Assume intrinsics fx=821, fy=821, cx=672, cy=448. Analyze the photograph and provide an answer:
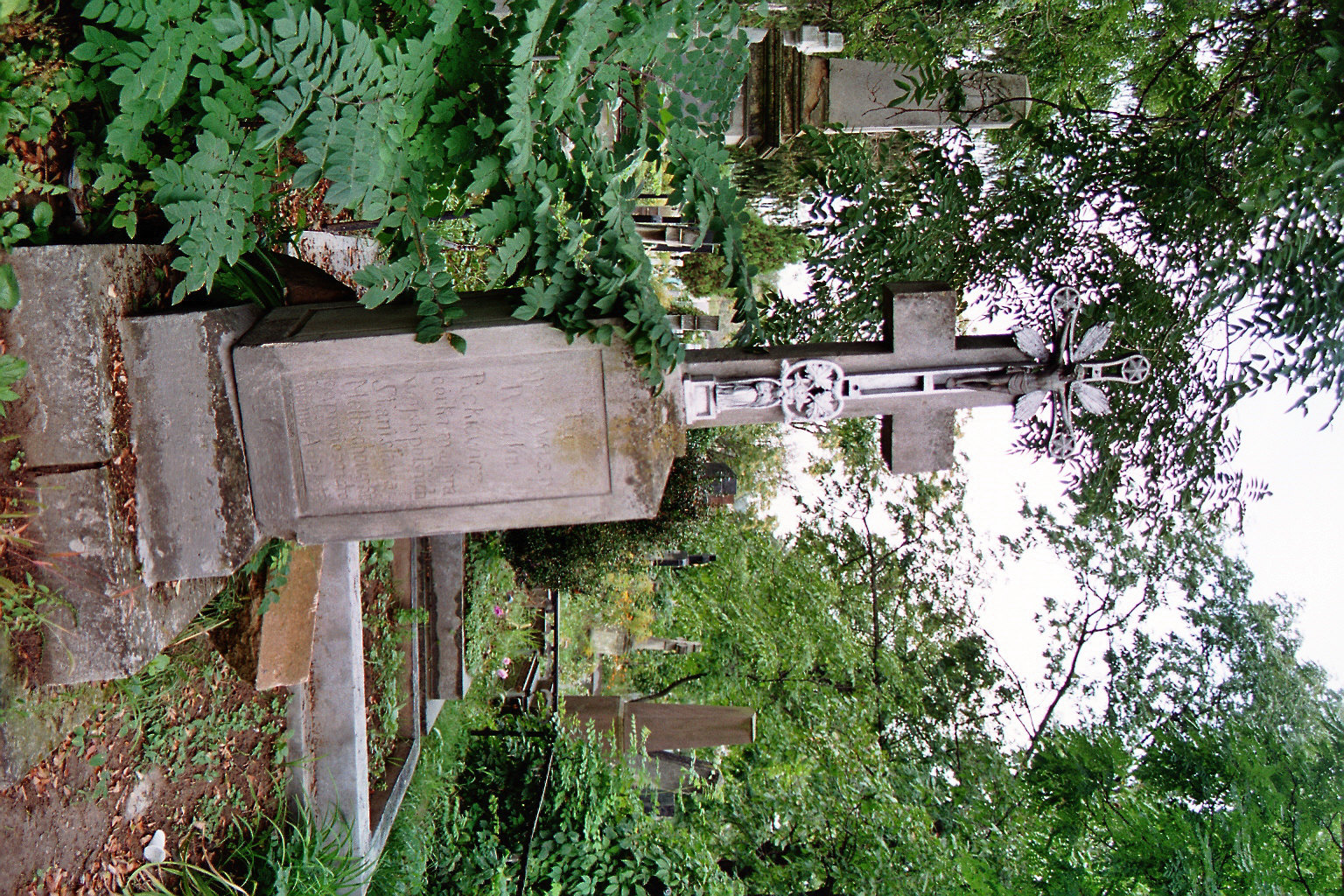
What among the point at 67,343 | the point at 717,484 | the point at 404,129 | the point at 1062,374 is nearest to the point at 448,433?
the point at 404,129

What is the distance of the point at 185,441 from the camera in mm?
3105

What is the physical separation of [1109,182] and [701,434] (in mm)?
4786

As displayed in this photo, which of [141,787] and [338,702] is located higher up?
[141,787]

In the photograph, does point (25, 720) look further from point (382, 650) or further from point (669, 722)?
point (669, 722)

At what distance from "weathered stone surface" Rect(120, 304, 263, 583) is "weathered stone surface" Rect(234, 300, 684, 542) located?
93 mm

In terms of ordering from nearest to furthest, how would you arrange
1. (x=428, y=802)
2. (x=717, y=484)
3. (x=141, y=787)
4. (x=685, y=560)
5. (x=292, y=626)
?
1. (x=141, y=787)
2. (x=292, y=626)
3. (x=428, y=802)
4. (x=717, y=484)
5. (x=685, y=560)

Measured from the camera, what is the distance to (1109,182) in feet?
16.9

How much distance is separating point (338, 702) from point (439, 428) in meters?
2.50

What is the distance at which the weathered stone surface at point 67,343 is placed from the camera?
2771 millimetres

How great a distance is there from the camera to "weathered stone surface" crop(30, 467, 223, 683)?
285 cm

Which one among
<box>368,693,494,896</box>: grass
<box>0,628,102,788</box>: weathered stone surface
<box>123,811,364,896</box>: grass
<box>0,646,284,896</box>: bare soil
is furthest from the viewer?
<box>368,693,494,896</box>: grass

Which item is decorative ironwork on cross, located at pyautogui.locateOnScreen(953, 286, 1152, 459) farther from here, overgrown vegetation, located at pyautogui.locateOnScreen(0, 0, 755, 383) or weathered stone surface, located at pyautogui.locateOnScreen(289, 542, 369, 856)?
weathered stone surface, located at pyautogui.locateOnScreen(289, 542, 369, 856)

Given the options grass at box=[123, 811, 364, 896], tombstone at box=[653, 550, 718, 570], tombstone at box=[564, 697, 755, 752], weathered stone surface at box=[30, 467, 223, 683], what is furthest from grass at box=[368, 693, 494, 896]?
tombstone at box=[653, 550, 718, 570]

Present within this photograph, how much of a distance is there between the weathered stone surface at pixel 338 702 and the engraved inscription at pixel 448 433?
167 centimetres
